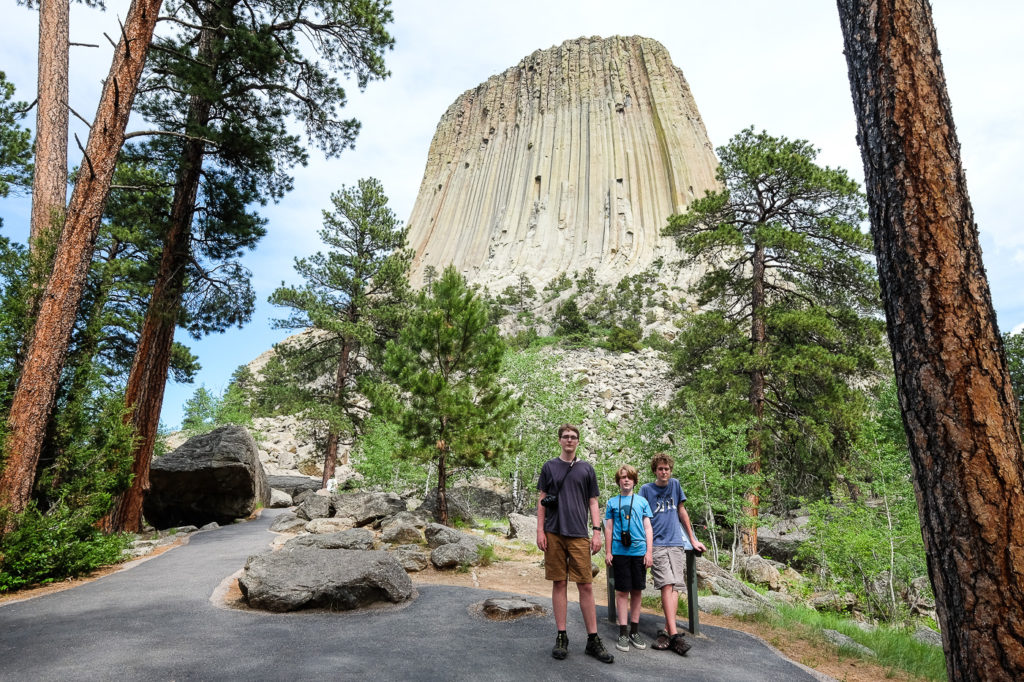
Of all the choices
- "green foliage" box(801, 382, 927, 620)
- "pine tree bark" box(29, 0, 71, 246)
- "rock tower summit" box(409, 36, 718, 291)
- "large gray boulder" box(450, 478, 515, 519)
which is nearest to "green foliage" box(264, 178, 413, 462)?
"large gray boulder" box(450, 478, 515, 519)

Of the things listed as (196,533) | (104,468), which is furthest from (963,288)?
(196,533)

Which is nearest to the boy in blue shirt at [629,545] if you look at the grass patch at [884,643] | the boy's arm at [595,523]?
the boy's arm at [595,523]

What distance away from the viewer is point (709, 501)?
12.3m

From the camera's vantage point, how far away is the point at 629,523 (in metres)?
4.38

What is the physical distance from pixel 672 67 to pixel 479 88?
2903 centimetres

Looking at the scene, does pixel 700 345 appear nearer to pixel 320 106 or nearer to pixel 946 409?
pixel 320 106

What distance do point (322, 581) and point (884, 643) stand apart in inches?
220

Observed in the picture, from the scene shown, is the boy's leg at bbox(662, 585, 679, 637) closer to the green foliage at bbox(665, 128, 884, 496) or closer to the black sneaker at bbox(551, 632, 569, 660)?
the black sneaker at bbox(551, 632, 569, 660)

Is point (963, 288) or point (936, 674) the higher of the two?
point (963, 288)

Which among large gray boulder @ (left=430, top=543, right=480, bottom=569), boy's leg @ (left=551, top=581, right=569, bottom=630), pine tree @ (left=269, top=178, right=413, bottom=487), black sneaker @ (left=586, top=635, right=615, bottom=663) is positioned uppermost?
pine tree @ (left=269, top=178, right=413, bottom=487)

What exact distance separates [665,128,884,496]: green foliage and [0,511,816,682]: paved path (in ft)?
29.2

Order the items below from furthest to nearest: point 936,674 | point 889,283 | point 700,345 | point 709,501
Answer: point 700,345 < point 709,501 < point 936,674 < point 889,283

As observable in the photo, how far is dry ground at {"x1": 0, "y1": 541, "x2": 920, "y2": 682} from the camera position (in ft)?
14.5

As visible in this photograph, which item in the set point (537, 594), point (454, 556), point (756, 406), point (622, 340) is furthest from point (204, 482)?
point (622, 340)
